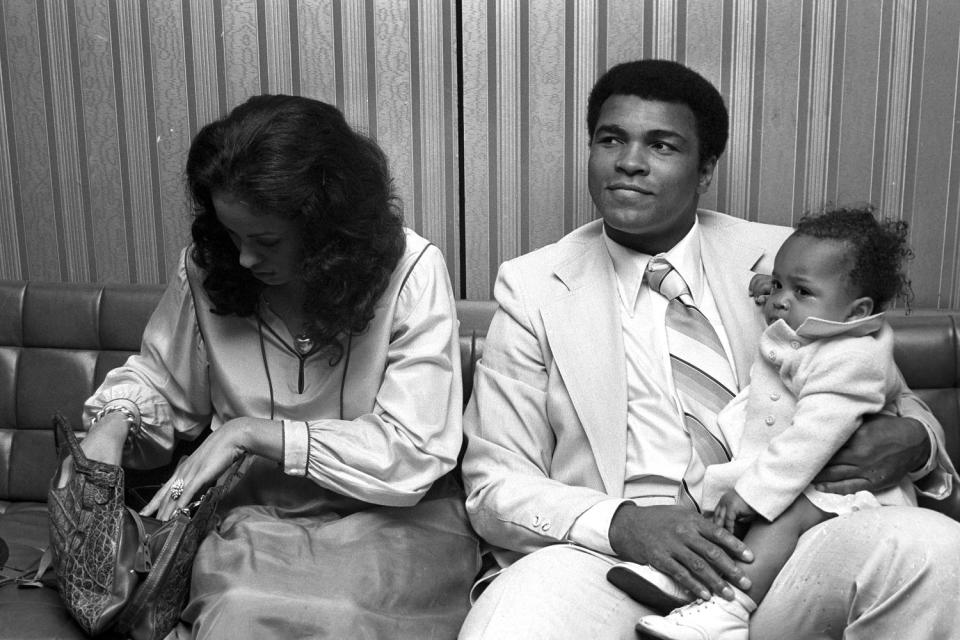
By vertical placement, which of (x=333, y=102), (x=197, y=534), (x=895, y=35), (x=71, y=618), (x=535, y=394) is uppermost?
(x=895, y=35)

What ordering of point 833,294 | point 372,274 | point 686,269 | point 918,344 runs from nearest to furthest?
point 833,294 → point 372,274 → point 686,269 → point 918,344

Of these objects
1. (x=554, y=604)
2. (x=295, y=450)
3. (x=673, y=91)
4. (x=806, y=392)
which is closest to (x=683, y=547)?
(x=554, y=604)

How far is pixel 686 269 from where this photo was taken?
2.02m

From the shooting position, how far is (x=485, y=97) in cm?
232

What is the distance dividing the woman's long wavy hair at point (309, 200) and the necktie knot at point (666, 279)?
0.53 metres

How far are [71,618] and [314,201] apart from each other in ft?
2.82

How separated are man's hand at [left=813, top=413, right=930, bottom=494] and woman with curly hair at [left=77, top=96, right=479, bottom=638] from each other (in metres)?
0.71

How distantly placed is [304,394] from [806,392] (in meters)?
0.97

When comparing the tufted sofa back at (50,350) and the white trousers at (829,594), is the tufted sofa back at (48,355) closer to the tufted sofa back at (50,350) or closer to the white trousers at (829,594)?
the tufted sofa back at (50,350)

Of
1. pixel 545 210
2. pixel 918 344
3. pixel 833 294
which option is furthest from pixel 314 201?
pixel 918 344

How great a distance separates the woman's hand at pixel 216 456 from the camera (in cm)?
171

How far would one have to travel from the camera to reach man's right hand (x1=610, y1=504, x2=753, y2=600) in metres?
1.59

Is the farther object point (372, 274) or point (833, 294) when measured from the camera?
point (372, 274)

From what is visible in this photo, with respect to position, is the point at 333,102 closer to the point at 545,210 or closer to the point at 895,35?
the point at 545,210
